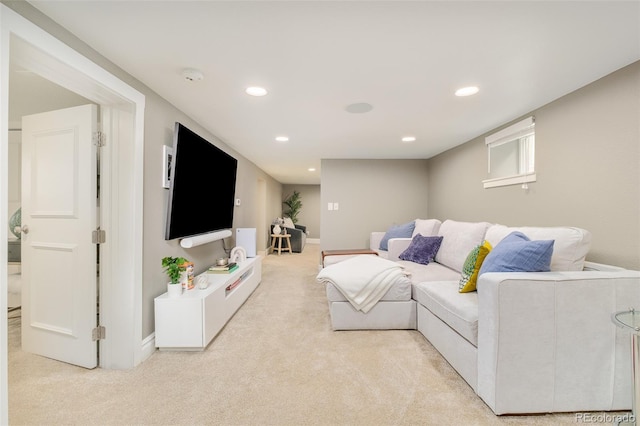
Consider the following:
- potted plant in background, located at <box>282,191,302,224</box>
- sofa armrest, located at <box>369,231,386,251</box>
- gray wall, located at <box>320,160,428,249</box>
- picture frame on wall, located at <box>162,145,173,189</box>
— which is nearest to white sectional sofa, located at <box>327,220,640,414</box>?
picture frame on wall, located at <box>162,145,173,189</box>

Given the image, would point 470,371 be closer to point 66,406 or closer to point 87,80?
point 66,406

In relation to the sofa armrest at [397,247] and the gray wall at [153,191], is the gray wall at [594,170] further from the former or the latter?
the gray wall at [153,191]

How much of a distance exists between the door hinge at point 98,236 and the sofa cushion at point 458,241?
3142 millimetres

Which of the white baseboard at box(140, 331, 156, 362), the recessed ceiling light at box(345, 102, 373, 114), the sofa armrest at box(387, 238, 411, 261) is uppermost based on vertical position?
the recessed ceiling light at box(345, 102, 373, 114)

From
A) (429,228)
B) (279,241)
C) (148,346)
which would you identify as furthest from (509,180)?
(279,241)

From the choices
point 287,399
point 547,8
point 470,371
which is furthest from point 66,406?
point 547,8

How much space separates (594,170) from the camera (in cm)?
198

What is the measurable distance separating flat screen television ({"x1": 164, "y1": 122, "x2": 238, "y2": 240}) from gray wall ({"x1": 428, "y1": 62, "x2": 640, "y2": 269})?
121 inches

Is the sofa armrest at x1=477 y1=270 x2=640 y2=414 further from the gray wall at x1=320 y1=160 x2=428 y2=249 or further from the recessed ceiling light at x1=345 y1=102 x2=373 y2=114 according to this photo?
the gray wall at x1=320 y1=160 x2=428 y2=249

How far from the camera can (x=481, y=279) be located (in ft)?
5.15

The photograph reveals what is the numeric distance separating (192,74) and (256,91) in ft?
1.52

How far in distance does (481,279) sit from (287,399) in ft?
4.32

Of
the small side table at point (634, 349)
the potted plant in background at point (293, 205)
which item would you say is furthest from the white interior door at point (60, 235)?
the potted plant in background at point (293, 205)

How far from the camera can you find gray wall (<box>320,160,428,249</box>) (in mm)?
5008
